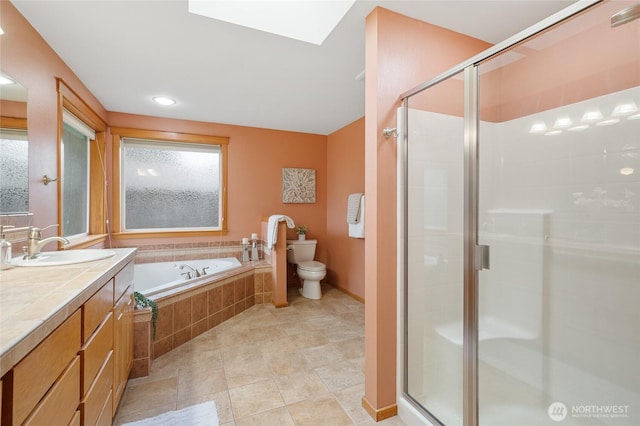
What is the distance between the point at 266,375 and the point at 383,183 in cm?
159

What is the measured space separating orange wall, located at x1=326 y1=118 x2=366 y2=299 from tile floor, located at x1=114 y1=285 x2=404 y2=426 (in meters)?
0.86

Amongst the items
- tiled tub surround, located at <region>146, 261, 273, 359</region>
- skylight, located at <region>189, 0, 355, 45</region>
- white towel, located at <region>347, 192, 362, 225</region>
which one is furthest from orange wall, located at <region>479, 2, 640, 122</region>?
tiled tub surround, located at <region>146, 261, 273, 359</region>

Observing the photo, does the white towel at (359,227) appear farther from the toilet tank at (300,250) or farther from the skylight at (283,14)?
the skylight at (283,14)

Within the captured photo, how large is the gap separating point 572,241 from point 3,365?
217 cm

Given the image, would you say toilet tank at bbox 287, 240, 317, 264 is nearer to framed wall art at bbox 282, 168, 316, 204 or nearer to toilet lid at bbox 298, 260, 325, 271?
toilet lid at bbox 298, 260, 325, 271

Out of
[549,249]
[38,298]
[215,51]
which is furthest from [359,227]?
[38,298]

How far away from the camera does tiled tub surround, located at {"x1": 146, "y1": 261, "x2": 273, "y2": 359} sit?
2367mm

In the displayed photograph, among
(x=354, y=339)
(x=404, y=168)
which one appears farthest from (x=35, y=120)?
(x=354, y=339)

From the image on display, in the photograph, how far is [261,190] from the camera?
4102 mm

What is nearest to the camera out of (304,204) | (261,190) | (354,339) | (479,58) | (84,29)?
(479,58)

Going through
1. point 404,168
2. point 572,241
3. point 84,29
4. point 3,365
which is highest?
point 84,29

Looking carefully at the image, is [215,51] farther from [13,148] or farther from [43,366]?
[43,366]

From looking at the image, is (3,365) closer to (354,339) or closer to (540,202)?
(540,202)

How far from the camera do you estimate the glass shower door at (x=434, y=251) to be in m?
1.52
